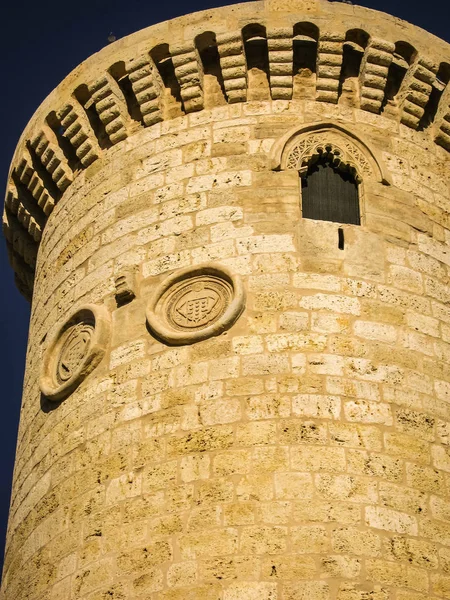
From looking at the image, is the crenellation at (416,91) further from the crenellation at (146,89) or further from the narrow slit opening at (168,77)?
the crenellation at (146,89)

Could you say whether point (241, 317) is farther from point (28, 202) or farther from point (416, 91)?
point (28, 202)

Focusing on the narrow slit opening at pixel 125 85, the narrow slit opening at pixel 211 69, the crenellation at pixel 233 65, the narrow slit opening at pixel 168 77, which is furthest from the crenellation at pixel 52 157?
the crenellation at pixel 233 65

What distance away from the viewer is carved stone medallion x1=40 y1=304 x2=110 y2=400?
1149 centimetres

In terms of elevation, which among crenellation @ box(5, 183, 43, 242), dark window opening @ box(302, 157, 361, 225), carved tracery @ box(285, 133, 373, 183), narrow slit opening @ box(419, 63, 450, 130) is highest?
narrow slit opening @ box(419, 63, 450, 130)

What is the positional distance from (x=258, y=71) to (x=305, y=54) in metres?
0.44

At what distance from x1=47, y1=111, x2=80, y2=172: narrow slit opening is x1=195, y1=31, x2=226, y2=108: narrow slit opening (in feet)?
4.68

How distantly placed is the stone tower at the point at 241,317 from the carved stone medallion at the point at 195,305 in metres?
0.02

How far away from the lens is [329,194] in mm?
11961

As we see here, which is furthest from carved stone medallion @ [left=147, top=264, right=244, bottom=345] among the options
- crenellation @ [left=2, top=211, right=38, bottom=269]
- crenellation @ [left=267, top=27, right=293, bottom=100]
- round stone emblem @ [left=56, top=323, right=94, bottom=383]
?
crenellation @ [left=2, top=211, right=38, bottom=269]

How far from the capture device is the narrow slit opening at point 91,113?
13203 mm

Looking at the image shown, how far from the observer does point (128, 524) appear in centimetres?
1033

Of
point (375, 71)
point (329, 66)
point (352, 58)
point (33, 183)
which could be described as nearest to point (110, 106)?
point (33, 183)

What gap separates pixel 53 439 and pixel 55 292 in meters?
1.63

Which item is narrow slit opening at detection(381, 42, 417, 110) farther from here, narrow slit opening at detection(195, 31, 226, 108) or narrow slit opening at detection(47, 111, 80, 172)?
narrow slit opening at detection(47, 111, 80, 172)
